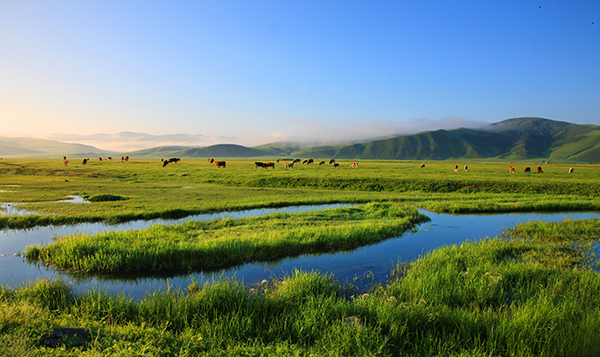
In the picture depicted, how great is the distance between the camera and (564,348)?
6219 millimetres

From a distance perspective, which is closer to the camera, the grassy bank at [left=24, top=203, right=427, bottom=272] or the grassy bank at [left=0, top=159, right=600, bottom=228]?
the grassy bank at [left=24, top=203, right=427, bottom=272]

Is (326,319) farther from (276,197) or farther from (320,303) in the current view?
(276,197)

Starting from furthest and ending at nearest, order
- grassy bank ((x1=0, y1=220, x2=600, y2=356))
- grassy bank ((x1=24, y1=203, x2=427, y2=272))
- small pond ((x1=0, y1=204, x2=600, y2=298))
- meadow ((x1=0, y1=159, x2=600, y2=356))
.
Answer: grassy bank ((x1=24, y1=203, x2=427, y2=272)) → small pond ((x1=0, y1=204, x2=600, y2=298)) → meadow ((x1=0, y1=159, x2=600, y2=356)) → grassy bank ((x1=0, y1=220, x2=600, y2=356))

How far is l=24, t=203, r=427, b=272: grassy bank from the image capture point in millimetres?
11680

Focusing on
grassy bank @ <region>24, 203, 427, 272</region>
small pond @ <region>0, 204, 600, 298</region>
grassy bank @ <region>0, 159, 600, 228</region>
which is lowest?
small pond @ <region>0, 204, 600, 298</region>

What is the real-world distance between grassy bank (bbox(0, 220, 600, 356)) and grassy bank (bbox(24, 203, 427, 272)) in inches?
117

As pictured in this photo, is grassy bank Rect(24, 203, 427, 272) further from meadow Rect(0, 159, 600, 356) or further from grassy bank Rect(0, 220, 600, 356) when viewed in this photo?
grassy bank Rect(0, 220, 600, 356)

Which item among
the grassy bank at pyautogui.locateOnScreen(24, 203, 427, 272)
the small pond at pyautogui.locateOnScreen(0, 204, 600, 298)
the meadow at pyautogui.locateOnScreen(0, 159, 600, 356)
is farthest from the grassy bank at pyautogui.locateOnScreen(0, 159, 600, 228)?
the grassy bank at pyautogui.locateOnScreen(24, 203, 427, 272)

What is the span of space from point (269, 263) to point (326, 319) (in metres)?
5.89

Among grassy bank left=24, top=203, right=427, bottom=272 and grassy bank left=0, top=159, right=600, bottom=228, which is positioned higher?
grassy bank left=0, top=159, right=600, bottom=228

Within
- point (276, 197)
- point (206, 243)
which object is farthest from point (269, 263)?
point (276, 197)

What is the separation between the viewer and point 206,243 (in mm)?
13156

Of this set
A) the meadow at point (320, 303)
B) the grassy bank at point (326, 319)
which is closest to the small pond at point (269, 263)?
the meadow at point (320, 303)

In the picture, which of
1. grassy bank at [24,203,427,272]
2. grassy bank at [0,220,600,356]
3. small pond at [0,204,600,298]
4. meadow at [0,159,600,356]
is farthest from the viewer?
grassy bank at [24,203,427,272]
